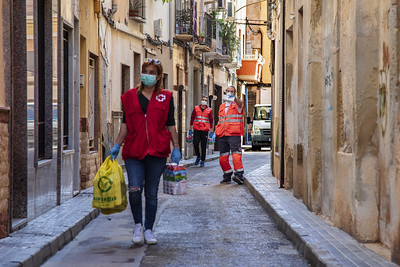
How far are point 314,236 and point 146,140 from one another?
6.57 ft

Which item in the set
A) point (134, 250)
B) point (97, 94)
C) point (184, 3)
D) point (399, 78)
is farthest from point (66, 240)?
point (184, 3)

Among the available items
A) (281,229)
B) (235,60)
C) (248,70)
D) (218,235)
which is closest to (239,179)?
(281,229)

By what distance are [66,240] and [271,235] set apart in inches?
93.7

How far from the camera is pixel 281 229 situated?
10.2 meters

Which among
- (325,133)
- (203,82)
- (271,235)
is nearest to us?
(271,235)

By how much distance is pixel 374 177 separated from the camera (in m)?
8.30

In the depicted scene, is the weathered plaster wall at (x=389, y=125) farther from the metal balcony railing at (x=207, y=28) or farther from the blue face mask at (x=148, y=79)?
the metal balcony railing at (x=207, y=28)

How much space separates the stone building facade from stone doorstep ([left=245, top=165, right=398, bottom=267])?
0.54 ft

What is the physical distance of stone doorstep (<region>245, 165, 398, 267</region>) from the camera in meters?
7.19

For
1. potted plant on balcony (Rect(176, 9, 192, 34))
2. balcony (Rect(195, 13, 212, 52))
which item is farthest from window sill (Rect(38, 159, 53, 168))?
balcony (Rect(195, 13, 212, 52))

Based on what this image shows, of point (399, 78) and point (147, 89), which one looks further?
point (147, 89)

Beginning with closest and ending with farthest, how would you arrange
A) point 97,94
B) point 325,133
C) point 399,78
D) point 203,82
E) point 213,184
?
point 399,78, point 325,133, point 97,94, point 213,184, point 203,82

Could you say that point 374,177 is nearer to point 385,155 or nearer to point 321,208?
point 385,155

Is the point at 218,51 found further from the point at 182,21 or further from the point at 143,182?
the point at 143,182
